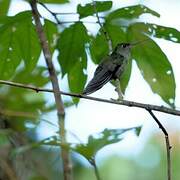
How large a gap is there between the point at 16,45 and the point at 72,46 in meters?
0.14

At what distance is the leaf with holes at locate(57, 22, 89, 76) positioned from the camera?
1269mm

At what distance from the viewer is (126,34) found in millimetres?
1312

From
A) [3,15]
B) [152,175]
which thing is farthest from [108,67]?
[152,175]

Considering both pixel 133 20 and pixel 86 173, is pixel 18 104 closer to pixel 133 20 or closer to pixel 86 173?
pixel 133 20

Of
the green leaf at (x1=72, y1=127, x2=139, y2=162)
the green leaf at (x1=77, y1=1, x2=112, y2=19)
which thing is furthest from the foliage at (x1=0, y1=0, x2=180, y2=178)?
the green leaf at (x1=72, y1=127, x2=139, y2=162)

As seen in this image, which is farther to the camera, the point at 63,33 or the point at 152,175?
the point at 152,175

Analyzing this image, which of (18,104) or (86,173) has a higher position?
(18,104)

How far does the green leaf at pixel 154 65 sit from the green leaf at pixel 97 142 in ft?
1.79

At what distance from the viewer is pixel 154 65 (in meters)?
1.31

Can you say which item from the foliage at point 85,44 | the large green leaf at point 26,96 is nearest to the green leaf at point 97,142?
the foliage at point 85,44

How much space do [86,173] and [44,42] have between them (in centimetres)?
218

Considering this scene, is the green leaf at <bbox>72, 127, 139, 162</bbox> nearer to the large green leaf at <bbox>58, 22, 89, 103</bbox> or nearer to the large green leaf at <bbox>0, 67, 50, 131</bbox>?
the large green leaf at <bbox>58, 22, 89, 103</bbox>

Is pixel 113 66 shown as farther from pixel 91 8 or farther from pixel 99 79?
pixel 91 8

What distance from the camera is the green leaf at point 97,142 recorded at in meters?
0.67
